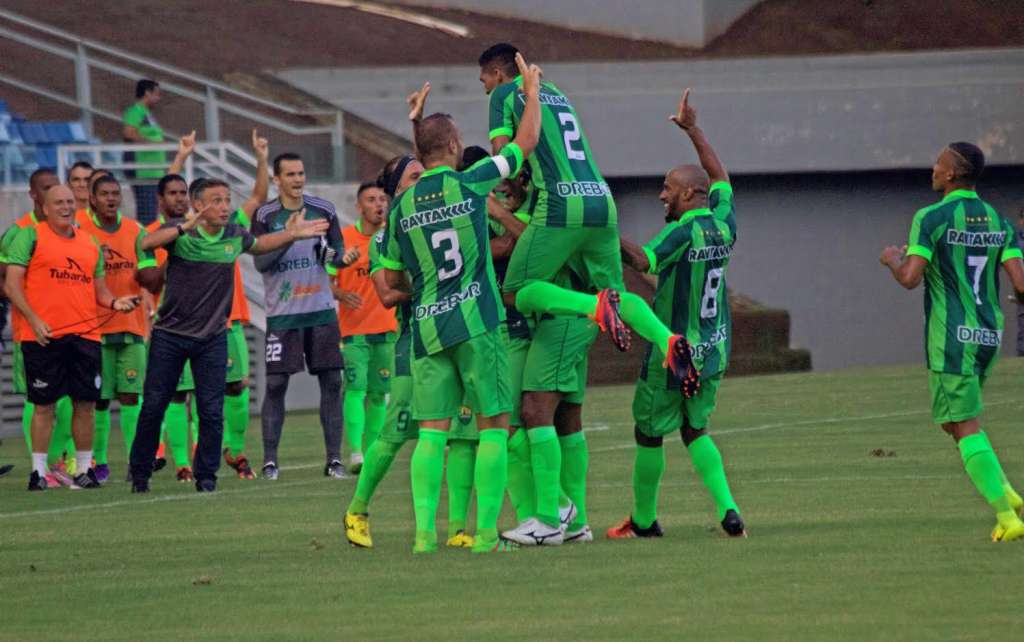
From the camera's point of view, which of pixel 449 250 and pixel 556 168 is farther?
pixel 556 168

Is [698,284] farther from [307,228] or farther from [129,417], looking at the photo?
[129,417]

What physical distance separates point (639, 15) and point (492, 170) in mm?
31556

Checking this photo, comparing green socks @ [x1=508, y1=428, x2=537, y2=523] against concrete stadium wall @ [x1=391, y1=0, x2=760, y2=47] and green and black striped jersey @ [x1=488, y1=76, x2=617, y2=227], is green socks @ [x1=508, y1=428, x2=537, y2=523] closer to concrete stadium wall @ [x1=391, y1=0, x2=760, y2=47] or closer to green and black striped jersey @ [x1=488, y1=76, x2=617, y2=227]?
green and black striped jersey @ [x1=488, y1=76, x2=617, y2=227]

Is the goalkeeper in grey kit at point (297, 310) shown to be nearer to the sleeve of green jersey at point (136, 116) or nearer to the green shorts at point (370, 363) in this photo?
the green shorts at point (370, 363)

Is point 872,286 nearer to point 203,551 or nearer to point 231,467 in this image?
point 231,467

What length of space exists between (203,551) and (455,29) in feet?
100.0

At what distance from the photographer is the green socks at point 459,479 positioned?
10.4 metres

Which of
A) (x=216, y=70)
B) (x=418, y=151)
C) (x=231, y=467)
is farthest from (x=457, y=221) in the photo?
(x=216, y=70)

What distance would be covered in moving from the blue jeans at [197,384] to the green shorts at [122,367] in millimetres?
1890

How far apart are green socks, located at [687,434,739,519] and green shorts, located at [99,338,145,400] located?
665 cm

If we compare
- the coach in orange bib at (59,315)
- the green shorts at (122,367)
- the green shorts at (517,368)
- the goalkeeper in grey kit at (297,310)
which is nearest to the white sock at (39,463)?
the coach in orange bib at (59,315)

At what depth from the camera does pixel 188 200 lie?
14930 mm

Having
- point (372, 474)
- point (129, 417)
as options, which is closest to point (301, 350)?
point (129, 417)

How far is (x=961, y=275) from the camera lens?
399 inches
